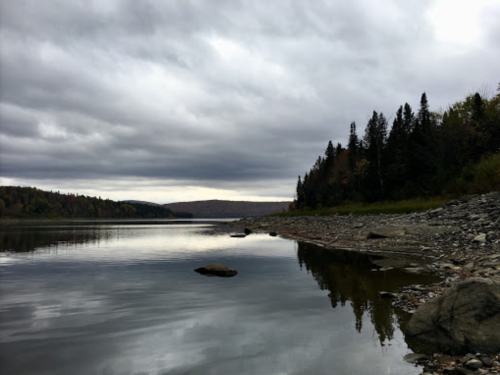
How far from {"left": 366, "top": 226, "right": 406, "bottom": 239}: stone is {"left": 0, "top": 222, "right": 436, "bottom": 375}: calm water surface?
37.5ft

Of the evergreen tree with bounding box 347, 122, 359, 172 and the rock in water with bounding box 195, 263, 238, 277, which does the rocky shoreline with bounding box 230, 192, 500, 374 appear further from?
the evergreen tree with bounding box 347, 122, 359, 172

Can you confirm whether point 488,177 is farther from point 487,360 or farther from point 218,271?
point 487,360

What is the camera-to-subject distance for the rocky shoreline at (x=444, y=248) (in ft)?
24.3

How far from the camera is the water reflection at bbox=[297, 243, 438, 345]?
33.7 feet

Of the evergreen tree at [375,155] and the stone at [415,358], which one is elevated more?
the evergreen tree at [375,155]

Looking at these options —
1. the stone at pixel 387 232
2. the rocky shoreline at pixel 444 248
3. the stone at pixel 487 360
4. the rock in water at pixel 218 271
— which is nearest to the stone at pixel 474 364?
the rocky shoreline at pixel 444 248

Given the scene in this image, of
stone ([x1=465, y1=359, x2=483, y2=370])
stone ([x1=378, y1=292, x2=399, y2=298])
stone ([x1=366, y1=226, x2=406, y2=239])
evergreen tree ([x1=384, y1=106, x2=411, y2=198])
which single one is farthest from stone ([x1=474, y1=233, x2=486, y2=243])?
evergreen tree ([x1=384, y1=106, x2=411, y2=198])

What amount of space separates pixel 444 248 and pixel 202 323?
63.8 feet

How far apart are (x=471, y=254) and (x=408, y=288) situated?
7.89 meters

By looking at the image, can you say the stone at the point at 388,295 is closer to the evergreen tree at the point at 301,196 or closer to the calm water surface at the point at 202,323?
the calm water surface at the point at 202,323

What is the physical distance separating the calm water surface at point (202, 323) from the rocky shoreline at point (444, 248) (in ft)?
3.17

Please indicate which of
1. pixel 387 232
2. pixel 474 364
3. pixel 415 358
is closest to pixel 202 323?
pixel 415 358

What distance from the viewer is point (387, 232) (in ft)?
98.7

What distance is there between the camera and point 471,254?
18.5m
